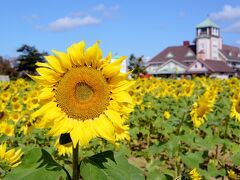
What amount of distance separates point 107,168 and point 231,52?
86.0 meters

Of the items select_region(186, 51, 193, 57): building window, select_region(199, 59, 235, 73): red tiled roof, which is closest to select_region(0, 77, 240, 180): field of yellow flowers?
select_region(199, 59, 235, 73): red tiled roof

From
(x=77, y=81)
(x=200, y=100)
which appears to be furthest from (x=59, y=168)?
(x=200, y=100)

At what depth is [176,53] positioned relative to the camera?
256 ft

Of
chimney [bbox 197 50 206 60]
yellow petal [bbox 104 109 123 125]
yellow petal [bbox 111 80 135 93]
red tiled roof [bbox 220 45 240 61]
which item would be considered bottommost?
yellow petal [bbox 104 109 123 125]

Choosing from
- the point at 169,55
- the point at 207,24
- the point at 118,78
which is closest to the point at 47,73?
the point at 118,78

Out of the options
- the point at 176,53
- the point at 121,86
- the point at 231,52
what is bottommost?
the point at 121,86

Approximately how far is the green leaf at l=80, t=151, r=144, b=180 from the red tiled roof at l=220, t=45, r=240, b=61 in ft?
268

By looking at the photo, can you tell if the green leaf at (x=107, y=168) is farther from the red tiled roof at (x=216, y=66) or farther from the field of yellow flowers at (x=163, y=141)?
the red tiled roof at (x=216, y=66)

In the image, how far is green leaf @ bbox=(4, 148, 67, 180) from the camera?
5.29 feet

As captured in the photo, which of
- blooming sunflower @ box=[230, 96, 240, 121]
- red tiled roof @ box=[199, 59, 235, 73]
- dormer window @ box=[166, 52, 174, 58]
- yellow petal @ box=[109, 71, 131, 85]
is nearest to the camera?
yellow petal @ box=[109, 71, 131, 85]

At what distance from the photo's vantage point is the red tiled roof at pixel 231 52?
8189 cm

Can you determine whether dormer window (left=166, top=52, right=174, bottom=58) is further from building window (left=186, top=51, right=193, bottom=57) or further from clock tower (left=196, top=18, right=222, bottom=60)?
clock tower (left=196, top=18, right=222, bottom=60)

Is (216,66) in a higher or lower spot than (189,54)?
lower

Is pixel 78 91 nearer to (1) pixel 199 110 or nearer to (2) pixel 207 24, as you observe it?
(1) pixel 199 110
